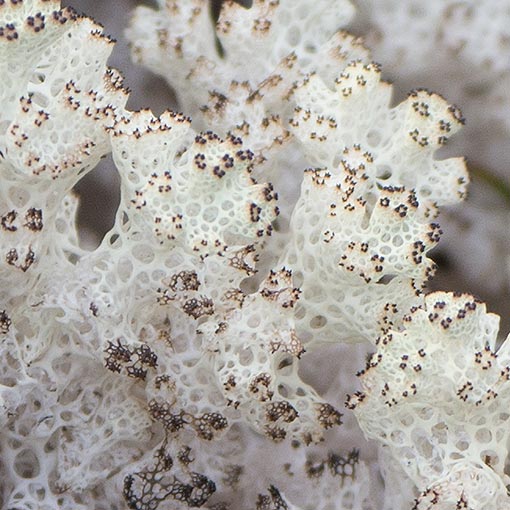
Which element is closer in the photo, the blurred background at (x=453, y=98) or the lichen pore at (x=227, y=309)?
the lichen pore at (x=227, y=309)

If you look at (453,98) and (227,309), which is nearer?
(227,309)

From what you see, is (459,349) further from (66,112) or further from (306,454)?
(66,112)

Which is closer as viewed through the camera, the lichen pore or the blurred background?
the lichen pore

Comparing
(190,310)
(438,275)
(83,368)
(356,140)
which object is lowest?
(438,275)

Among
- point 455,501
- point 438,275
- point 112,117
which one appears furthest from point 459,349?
point 438,275
